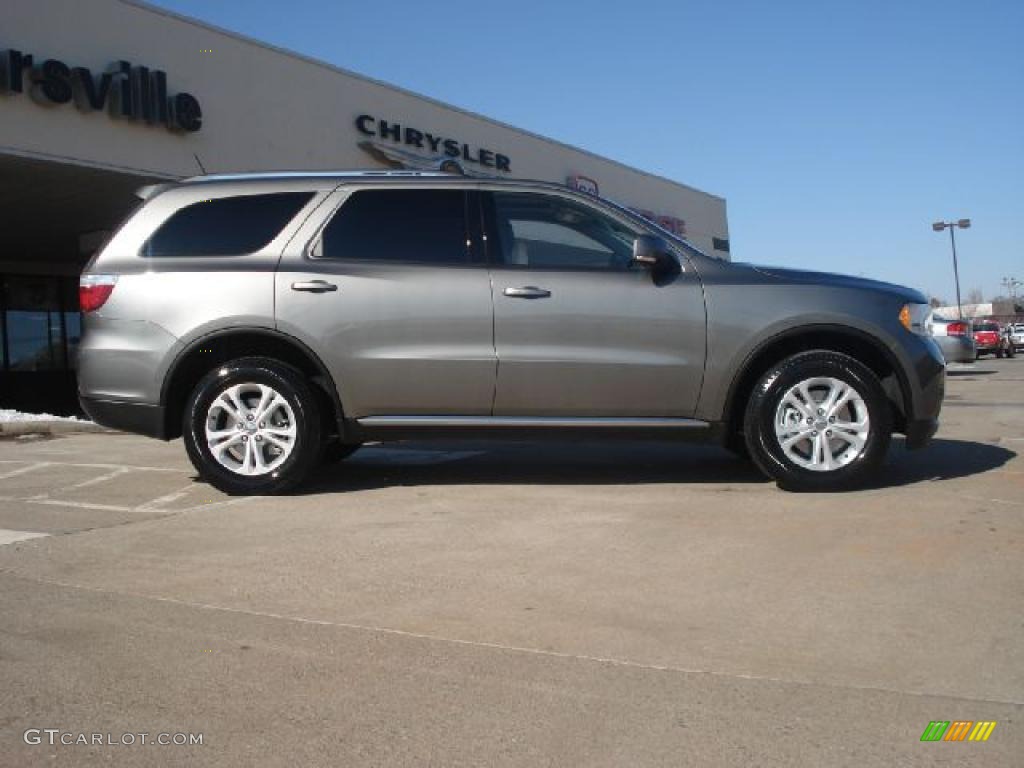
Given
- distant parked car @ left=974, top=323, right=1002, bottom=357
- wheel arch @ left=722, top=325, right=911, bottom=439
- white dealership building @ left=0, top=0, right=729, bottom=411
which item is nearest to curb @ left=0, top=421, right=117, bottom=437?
white dealership building @ left=0, top=0, right=729, bottom=411

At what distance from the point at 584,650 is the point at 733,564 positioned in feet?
3.89

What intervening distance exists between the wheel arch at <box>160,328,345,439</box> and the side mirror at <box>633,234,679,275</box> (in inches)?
78.0

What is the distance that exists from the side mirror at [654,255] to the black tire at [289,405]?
214 cm

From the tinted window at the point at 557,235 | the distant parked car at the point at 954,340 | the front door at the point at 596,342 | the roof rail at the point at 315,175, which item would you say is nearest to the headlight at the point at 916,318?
the front door at the point at 596,342

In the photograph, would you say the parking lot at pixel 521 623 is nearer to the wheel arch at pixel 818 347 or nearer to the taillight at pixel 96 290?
the wheel arch at pixel 818 347

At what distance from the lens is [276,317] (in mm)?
5621

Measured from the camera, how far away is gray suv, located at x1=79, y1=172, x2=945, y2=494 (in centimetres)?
557

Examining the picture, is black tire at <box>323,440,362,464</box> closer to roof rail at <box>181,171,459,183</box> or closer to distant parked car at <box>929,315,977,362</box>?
roof rail at <box>181,171,459,183</box>

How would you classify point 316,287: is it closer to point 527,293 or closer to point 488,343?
point 488,343

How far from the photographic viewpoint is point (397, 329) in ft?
18.5

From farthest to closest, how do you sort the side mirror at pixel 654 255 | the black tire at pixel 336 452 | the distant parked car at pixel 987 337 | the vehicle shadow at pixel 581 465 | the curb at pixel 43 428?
the distant parked car at pixel 987 337
the curb at pixel 43 428
the black tire at pixel 336 452
the vehicle shadow at pixel 581 465
the side mirror at pixel 654 255

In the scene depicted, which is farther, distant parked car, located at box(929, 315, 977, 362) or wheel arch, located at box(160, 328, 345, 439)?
distant parked car, located at box(929, 315, 977, 362)

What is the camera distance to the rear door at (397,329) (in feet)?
18.5

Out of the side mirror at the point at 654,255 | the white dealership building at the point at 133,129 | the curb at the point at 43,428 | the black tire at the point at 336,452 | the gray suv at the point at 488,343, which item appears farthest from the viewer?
the white dealership building at the point at 133,129
